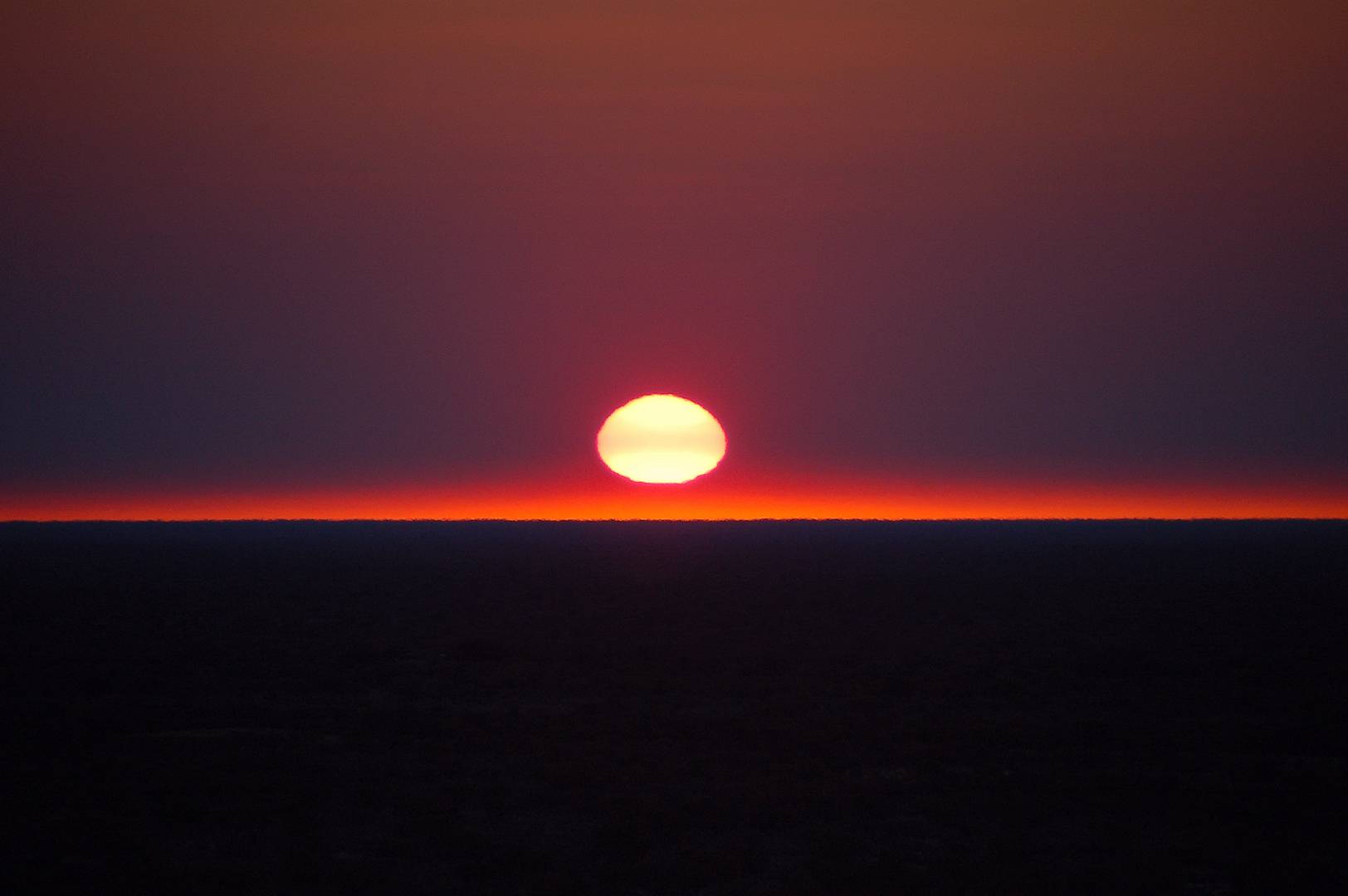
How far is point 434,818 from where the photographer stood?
16750 millimetres

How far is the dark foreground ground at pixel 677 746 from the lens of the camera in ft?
48.6

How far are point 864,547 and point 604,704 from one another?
8544 centimetres

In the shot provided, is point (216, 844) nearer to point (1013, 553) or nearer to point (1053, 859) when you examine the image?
point (1053, 859)

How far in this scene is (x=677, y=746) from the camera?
2186 cm

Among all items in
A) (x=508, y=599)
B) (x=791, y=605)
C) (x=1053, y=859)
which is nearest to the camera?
(x=1053, y=859)

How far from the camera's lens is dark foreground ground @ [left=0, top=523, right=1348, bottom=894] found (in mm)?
14812

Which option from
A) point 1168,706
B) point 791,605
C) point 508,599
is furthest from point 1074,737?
point 508,599

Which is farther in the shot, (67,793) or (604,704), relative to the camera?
(604,704)

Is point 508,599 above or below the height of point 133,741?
above

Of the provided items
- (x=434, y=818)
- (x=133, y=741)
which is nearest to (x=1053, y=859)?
(x=434, y=818)

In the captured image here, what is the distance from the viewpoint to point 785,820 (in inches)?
661

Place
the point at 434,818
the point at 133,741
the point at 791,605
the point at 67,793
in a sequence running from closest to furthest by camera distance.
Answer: the point at 434,818
the point at 67,793
the point at 133,741
the point at 791,605

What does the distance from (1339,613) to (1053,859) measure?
1448 inches

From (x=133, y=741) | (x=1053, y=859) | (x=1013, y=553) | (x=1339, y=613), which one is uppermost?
(x=1013, y=553)
